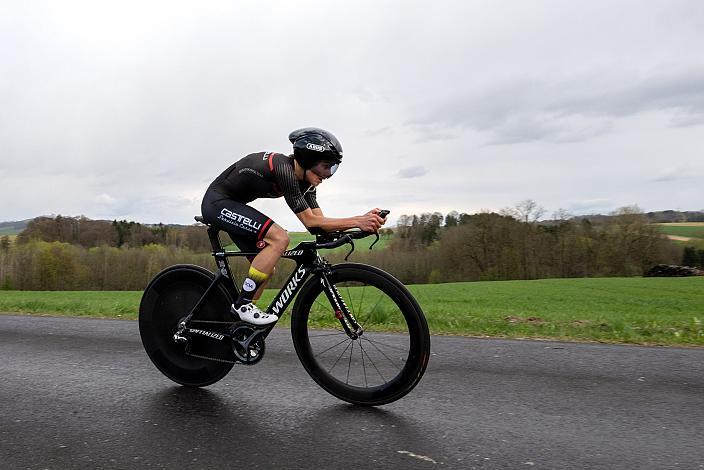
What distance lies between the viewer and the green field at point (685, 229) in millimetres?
64325

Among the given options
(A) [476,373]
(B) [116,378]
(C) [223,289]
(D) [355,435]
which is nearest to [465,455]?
(D) [355,435]

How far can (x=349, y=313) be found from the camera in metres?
4.09

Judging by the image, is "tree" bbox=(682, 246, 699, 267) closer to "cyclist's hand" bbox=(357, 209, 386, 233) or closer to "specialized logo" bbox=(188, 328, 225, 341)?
"cyclist's hand" bbox=(357, 209, 386, 233)

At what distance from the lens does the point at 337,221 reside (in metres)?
3.84

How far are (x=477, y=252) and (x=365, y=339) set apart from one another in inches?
2387

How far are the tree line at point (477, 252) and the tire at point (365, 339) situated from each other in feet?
168

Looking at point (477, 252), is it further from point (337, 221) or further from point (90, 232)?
point (337, 221)

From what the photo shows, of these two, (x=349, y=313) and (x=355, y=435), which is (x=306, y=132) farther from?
(x=355, y=435)

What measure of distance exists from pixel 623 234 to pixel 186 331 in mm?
66033

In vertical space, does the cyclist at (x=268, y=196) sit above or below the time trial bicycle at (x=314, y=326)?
above

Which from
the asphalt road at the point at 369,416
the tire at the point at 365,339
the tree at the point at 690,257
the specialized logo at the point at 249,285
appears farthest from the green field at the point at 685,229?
the specialized logo at the point at 249,285

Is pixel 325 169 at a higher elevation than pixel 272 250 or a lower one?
higher

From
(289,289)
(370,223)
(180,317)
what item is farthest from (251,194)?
(180,317)

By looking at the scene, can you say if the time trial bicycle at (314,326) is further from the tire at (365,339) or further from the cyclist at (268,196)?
the cyclist at (268,196)
